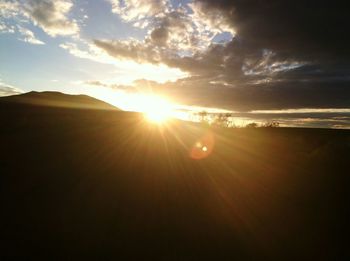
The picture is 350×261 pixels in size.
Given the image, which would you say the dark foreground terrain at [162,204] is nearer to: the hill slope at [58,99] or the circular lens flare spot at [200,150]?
the circular lens flare spot at [200,150]

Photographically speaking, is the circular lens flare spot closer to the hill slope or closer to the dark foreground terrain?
the dark foreground terrain

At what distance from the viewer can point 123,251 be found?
20.0ft

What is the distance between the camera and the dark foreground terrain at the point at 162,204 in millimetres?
6254

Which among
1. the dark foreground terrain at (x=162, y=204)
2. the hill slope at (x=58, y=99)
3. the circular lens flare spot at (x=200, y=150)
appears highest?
the hill slope at (x=58, y=99)

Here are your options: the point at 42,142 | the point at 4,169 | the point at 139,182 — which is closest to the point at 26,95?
the point at 42,142

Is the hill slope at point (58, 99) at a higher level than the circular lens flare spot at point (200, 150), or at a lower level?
higher

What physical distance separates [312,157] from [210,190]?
7561 mm

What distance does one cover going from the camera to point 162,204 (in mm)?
8242

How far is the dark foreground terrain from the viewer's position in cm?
625

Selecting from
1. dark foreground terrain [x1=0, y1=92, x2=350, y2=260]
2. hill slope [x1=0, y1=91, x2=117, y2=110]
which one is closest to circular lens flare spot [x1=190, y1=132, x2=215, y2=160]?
dark foreground terrain [x1=0, y1=92, x2=350, y2=260]

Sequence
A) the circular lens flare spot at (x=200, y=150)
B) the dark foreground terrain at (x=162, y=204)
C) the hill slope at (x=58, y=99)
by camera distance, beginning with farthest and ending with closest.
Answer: the hill slope at (x=58, y=99) → the circular lens flare spot at (x=200, y=150) → the dark foreground terrain at (x=162, y=204)

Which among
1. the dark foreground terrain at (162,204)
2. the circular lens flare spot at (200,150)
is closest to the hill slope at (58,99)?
the circular lens flare spot at (200,150)

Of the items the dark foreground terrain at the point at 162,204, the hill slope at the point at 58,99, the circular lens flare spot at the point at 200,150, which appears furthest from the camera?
the hill slope at the point at 58,99

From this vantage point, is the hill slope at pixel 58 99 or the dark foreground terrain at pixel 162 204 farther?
the hill slope at pixel 58 99
